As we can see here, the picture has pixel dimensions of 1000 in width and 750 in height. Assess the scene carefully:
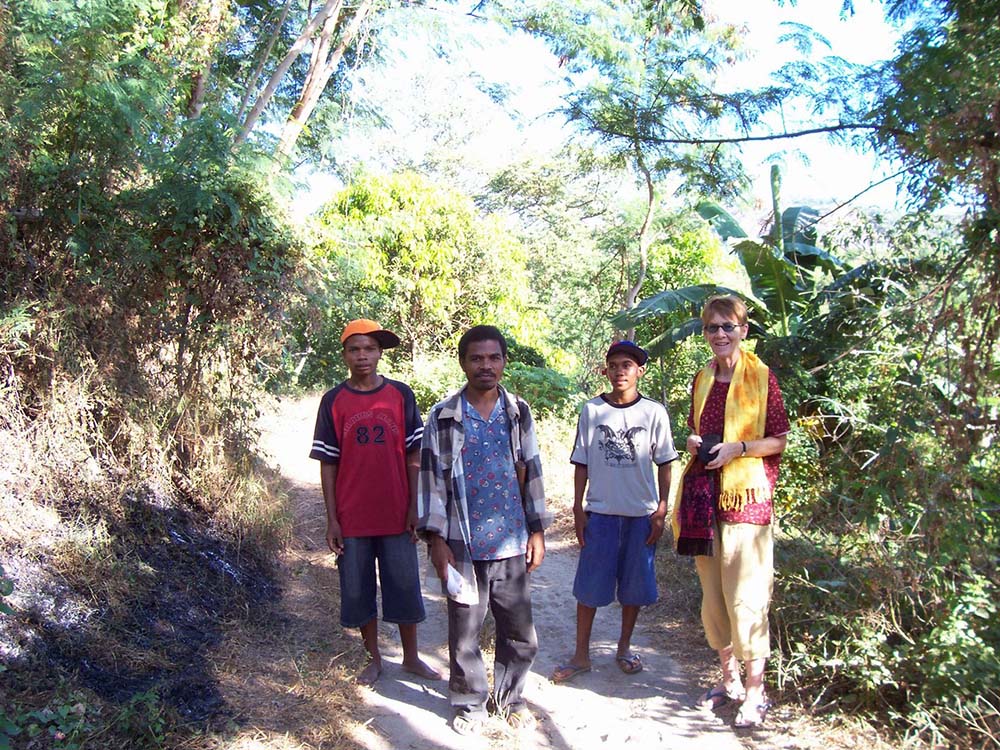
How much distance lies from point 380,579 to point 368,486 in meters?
0.52

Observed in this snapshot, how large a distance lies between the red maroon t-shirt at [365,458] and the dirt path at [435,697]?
853 mm

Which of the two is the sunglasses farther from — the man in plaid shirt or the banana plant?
the banana plant

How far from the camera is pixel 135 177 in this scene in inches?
225

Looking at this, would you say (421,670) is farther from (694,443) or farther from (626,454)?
(694,443)

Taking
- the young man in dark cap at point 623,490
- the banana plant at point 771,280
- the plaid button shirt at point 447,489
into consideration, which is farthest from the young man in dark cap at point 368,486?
the banana plant at point 771,280

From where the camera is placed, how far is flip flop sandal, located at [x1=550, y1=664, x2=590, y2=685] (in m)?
4.62

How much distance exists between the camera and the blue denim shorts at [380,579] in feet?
14.7

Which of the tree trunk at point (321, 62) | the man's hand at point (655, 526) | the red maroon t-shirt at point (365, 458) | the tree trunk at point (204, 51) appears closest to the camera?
the red maroon t-shirt at point (365, 458)

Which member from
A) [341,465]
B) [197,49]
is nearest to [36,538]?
[341,465]

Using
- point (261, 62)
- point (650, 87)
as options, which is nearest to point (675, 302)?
point (650, 87)

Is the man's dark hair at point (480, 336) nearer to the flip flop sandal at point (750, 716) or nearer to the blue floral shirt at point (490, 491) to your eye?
the blue floral shirt at point (490, 491)

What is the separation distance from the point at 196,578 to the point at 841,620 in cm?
374

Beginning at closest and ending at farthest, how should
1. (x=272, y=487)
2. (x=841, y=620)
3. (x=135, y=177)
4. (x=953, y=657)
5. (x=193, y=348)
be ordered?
(x=953, y=657)
(x=841, y=620)
(x=135, y=177)
(x=193, y=348)
(x=272, y=487)

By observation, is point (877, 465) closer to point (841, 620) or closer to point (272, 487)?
point (841, 620)
